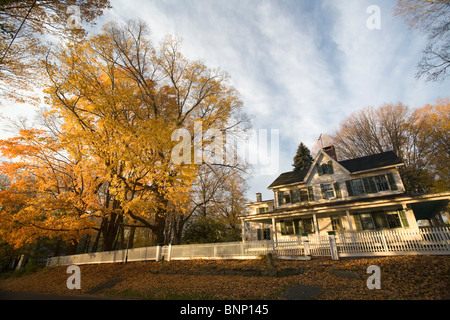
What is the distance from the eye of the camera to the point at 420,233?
10.6 m

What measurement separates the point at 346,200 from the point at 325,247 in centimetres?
755

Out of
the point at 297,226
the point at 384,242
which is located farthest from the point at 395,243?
the point at 297,226

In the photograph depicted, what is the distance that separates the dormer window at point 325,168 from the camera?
771 inches

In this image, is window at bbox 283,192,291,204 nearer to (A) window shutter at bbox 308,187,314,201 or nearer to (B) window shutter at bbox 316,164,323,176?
(A) window shutter at bbox 308,187,314,201

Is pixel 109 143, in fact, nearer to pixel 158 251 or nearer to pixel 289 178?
pixel 158 251

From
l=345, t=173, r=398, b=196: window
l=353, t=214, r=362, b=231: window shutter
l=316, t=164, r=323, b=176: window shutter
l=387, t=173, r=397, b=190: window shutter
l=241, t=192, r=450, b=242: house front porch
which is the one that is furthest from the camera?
l=316, t=164, r=323, b=176: window shutter

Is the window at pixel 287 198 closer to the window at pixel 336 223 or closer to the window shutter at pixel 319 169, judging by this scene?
the window shutter at pixel 319 169

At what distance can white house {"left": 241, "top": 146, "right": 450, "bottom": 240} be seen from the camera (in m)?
14.9

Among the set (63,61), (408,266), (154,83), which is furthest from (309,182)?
(63,61)

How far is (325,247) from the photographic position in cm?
→ 1236

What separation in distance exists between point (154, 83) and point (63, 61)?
5.67 metres

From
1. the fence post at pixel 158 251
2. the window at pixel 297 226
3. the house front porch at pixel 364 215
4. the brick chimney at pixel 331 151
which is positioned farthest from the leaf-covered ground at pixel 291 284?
the brick chimney at pixel 331 151

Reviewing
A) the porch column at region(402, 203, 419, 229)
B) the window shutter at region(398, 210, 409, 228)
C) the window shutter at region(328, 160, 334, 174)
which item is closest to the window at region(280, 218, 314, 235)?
Result: the window shutter at region(328, 160, 334, 174)

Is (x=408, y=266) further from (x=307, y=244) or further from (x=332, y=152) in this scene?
(x=332, y=152)
